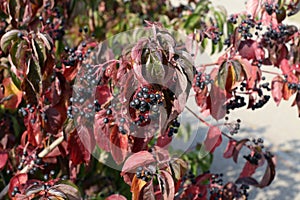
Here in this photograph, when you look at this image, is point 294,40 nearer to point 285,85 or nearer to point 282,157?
point 285,85

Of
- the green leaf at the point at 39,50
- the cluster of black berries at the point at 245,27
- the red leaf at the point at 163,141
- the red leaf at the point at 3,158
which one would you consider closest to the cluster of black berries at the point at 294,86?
the cluster of black berries at the point at 245,27

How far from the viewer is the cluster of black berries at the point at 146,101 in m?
1.04

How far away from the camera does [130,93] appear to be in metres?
1.10

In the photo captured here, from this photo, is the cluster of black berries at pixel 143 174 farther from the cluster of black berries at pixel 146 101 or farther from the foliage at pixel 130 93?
the cluster of black berries at pixel 146 101

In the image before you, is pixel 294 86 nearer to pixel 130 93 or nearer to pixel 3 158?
pixel 130 93

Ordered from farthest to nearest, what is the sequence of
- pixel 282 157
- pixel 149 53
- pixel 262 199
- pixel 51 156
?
pixel 282 157 < pixel 262 199 < pixel 51 156 < pixel 149 53

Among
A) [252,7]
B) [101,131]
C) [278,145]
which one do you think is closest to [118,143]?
[101,131]

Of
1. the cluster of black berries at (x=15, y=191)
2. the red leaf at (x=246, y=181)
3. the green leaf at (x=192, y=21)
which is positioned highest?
the green leaf at (x=192, y=21)

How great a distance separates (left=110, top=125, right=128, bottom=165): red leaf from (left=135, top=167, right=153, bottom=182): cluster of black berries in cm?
12

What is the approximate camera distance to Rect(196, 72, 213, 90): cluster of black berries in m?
1.37

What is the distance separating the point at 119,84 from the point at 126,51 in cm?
8

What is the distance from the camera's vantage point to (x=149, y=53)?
1042 millimetres

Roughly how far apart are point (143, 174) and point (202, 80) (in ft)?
1.24

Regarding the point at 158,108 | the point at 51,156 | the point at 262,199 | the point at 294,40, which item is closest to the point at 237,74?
the point at 158,108
